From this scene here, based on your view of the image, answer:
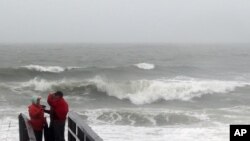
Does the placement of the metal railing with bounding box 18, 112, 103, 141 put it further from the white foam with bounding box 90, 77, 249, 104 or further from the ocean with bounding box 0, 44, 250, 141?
the white foam with bounding box 90, 77, 249, 104

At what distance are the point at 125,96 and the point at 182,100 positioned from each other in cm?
434

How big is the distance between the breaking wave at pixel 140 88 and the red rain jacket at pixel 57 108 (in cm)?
2050

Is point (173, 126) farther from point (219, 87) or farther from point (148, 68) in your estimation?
point (148, 68)

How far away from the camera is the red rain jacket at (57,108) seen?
6492 millimetres

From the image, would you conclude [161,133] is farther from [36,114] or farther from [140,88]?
[140,88]

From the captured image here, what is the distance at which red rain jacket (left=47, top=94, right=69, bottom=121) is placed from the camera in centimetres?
649

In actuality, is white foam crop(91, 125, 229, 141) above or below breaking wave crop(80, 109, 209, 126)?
below

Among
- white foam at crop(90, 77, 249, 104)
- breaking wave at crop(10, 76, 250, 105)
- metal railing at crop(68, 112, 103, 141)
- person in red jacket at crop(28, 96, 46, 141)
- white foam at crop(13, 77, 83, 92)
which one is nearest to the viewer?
metal railing at crop(68, 112, 103, 141)

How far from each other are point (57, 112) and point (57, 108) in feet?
0.23

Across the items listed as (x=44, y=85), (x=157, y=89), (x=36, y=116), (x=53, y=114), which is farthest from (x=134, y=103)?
(x=36, y=116)

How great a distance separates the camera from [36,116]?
6453 millimetres

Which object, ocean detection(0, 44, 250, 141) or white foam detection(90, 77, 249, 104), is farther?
white foam detection(90, 77, 249, 104)

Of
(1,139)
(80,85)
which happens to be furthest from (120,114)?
(80,85)

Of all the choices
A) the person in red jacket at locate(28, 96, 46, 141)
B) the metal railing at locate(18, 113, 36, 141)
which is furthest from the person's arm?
the metal railing at locate(18, 113, 36, 141)
